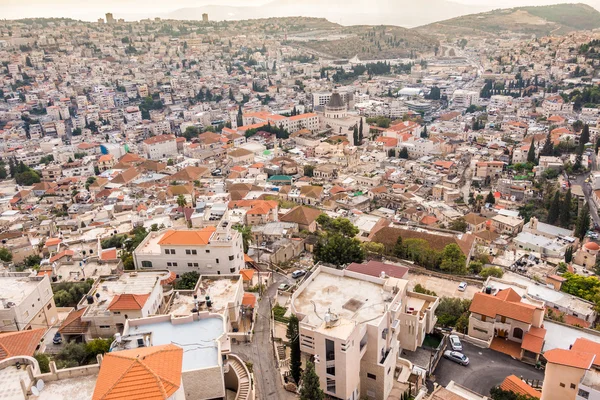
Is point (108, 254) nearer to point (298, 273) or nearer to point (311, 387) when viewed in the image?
point (298, 273)

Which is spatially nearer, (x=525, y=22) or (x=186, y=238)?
(x=186, y=238)

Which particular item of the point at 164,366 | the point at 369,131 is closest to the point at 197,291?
the point at 164,366

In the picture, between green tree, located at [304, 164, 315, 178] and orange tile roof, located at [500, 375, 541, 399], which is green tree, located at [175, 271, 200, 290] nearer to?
orange tile roof, located at [500, 375, 541, 399]

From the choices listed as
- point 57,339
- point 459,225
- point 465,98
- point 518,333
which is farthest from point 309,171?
point 465,98

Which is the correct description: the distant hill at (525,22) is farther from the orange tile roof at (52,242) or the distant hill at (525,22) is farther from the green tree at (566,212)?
the orange tile roof at (52,242)

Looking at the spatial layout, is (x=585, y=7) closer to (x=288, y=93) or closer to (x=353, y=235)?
(x=288, y=93)

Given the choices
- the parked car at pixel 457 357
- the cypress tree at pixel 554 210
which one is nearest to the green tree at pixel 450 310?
the parked car at pixel 457 357

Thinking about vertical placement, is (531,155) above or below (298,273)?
below
